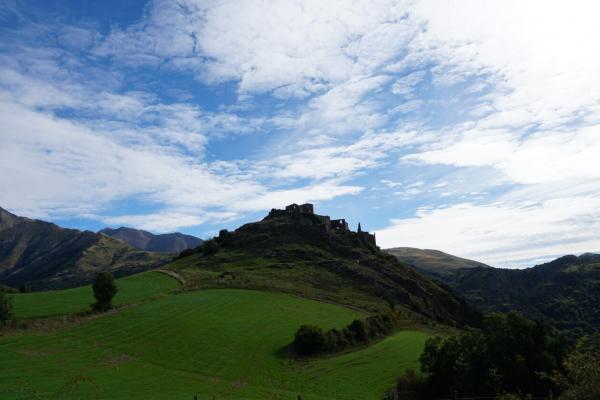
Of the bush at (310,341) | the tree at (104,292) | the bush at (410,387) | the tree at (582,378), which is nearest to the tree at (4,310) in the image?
the tree at (104,292)

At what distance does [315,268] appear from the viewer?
127000 millimetres

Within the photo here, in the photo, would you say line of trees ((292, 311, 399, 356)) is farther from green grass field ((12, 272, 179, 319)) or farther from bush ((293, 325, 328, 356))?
green grass field ((12, 272, 179, 319))

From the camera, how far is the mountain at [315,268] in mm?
103250

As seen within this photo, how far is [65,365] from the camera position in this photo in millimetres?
48375

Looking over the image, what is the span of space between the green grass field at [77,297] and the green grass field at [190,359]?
281 inches

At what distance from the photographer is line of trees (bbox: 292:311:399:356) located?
6144cm

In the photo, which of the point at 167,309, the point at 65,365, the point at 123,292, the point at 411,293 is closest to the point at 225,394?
the point at 65,365

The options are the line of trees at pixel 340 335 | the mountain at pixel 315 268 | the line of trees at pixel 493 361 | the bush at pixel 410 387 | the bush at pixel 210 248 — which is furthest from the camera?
the bush at pixel 210 248

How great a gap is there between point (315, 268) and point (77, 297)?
2509 inches

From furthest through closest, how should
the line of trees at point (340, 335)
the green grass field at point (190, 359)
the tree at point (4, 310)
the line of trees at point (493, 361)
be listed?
the line of trees at point (340, 335)
the tree at point (4, 310)
the green grass field at point (190, 359)
the line of trees at point (493, 361)

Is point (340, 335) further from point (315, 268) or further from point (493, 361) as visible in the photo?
point (315, 268)

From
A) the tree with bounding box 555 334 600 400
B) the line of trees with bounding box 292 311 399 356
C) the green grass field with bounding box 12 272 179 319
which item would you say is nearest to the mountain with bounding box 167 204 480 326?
the green grass field with bounding box 12 272 179 319

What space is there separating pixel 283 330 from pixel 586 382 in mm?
57061

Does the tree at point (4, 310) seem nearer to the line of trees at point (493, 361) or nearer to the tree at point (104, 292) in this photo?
the tree at point (104, 292)
